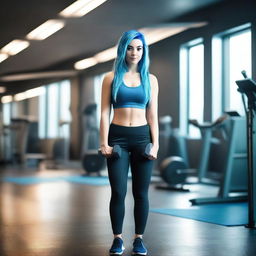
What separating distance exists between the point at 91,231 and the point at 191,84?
5.74m

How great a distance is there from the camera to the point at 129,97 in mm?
2426

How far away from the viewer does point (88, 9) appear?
7.61 metres

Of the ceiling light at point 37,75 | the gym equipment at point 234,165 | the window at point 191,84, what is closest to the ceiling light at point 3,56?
the ceiling light at point 37,75

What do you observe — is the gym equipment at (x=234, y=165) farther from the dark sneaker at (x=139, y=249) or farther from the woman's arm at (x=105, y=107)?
the woman's arm at (x=105, y=107)

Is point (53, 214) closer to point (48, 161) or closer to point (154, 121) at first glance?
point (154, 121)

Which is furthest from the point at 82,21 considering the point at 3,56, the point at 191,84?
the point at 3,56

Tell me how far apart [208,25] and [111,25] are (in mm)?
1744

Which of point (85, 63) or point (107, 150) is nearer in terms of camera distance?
point (107, 150)

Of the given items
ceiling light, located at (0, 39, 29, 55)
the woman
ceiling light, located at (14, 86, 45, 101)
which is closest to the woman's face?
the woman

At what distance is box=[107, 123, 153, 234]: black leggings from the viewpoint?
2.42m

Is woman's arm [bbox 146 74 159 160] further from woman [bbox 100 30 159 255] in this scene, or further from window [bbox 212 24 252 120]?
window [bbox 212 24 252 120]

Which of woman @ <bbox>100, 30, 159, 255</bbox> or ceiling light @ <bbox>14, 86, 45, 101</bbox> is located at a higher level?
ceiling light @ <bbox>14, 86, 45, 101</bbox>

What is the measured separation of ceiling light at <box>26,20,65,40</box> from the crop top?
6161mm

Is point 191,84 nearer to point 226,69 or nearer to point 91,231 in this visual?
point 226,69
